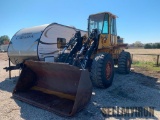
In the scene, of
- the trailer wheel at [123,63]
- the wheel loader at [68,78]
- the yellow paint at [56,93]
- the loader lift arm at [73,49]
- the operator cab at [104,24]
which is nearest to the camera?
the wheel loader at [68,78]

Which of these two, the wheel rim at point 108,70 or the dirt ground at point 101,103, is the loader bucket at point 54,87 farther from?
the wheel rim at point 108,70

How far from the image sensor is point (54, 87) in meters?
5.23

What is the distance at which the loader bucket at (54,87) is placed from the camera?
4.06 meters

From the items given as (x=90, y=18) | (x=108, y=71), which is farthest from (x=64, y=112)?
(x=90, y=18)

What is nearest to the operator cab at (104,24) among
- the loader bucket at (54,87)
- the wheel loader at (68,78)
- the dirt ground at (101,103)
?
the wheel loader at (68,78)

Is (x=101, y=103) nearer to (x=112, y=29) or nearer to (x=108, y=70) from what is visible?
(x=108, y=70)

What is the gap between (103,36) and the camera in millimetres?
7250

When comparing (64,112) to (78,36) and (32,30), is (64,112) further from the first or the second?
(32,30)

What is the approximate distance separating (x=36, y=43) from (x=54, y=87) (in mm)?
3465

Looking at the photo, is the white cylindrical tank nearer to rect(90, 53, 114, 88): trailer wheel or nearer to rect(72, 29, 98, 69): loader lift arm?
rect(72, 29, 98, 69): loader lift arm

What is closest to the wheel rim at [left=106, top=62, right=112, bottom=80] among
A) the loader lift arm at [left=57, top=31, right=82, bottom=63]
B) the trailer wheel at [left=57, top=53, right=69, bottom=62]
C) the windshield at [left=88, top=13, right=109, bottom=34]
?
the loader lift arm at [left=57, top=31, right=82, bottom=63]

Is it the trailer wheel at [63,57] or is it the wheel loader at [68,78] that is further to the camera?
the trailer wheel at [63,57]

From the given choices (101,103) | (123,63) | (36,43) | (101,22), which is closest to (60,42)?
(36,43)

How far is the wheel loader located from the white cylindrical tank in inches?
62.6
